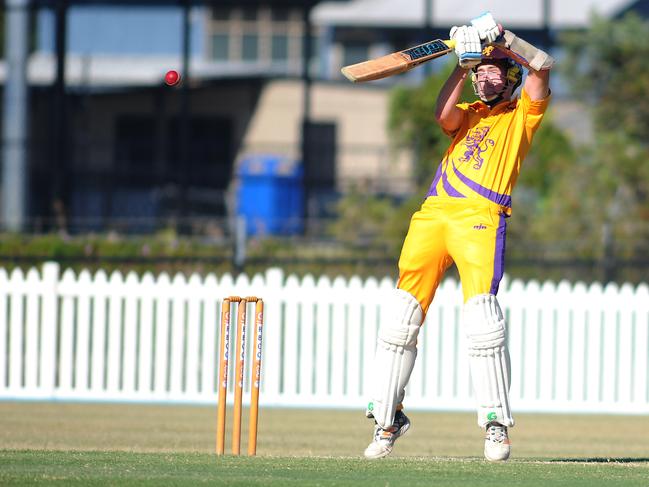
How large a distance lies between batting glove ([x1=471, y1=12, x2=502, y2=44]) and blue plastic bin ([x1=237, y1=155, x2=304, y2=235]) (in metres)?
18.1

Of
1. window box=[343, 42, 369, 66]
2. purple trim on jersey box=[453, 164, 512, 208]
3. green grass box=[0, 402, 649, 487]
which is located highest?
window box=[343, 42, 369, 66]

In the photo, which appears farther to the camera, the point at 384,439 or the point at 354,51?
the point at 354,51

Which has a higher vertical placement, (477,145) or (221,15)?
(221,15)

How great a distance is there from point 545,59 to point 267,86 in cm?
2271

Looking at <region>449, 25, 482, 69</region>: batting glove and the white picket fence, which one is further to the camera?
the white picket fence

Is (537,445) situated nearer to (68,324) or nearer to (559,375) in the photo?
(559,375)

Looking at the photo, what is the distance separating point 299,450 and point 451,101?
2.63 meters

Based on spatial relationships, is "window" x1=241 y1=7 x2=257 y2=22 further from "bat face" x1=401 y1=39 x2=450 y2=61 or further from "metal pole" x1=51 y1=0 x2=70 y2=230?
"bat face" x1=401 y1=39 x2=450 y2=61

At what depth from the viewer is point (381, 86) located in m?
27.8

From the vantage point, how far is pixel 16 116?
16734 mm

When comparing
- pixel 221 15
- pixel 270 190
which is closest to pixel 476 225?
pixel 270 190

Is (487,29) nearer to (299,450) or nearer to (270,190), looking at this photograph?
(299,450)

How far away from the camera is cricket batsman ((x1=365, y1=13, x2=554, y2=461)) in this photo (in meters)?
5.93

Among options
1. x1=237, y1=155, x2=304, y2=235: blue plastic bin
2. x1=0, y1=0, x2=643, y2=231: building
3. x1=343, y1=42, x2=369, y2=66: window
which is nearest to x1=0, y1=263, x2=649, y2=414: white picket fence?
x1=0, y1=0, x2=643, y2=231: building
